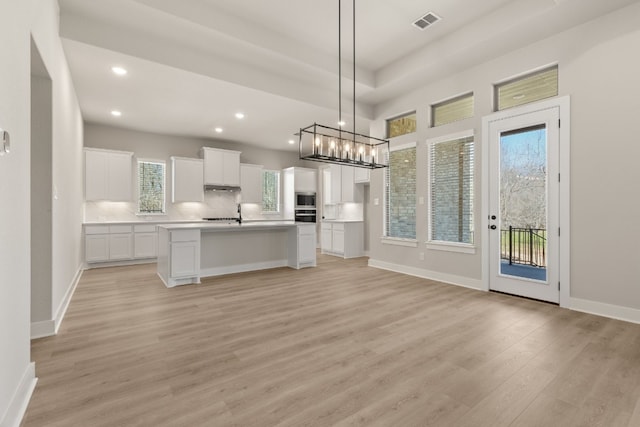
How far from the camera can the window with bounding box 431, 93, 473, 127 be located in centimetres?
483

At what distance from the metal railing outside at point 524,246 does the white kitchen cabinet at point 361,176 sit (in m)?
3.84

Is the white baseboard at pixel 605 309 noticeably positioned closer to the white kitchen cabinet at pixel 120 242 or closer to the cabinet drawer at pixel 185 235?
the cabinet drawer at pixel 185 235

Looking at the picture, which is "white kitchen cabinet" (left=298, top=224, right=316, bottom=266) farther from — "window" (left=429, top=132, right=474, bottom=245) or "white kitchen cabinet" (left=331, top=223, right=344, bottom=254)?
"window" (left=429, top=132, right=474, bottom=245)

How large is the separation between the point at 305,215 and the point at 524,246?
Result: 6040 millimetres

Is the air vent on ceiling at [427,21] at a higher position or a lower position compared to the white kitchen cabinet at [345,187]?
higher

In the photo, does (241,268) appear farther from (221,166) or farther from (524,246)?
(524,246)

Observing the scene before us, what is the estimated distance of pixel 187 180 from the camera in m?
7.47

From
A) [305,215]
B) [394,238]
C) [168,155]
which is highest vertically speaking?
[168,155]

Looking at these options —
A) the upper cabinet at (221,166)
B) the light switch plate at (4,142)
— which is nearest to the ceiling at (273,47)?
the upper cabinet at (221,166)

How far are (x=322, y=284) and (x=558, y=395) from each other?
3226 mm

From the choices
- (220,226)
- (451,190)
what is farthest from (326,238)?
(451,190)

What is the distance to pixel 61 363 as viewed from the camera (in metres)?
2.34

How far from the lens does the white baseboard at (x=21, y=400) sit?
62.7 inches

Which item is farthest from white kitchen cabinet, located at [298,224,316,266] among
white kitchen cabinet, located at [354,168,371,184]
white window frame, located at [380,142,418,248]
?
white kitchen cabinet, located at [354,168,371,184]
